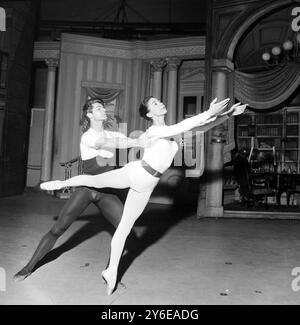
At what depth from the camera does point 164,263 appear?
3533 millimetres

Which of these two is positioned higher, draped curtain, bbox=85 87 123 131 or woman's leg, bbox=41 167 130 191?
draped curtain, bbox=85 87 123 131

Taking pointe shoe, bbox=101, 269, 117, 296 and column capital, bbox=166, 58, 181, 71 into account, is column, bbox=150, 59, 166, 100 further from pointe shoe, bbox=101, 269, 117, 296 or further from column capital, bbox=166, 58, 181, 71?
pointe shoe, bbox=101, 269, 117, 296

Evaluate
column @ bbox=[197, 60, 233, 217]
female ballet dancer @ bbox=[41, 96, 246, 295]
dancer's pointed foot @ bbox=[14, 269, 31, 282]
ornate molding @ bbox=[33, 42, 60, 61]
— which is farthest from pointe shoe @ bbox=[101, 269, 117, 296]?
ornate molding @ bbox=[33, 42, 60, 61]

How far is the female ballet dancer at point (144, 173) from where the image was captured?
2457 millimetres

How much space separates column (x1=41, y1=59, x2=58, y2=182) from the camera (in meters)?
10.1

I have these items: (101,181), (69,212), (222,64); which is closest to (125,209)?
(101,181)

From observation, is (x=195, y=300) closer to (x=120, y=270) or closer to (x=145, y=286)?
(x=145, y=286)

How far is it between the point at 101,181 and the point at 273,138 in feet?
A: 26.1

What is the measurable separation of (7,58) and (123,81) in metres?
3.03

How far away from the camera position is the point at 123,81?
9992mm

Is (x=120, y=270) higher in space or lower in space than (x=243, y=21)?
lower

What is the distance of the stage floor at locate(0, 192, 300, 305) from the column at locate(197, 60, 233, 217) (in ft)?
1.50

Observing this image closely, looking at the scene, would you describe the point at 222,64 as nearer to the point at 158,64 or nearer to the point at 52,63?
the point at 158,64
